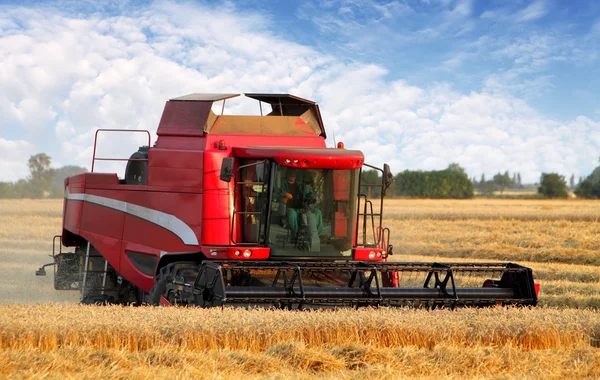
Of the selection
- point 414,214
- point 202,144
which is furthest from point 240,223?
point 414,214

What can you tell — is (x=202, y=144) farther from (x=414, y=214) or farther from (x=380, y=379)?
(x=414, y=214)

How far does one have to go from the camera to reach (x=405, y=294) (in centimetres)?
878

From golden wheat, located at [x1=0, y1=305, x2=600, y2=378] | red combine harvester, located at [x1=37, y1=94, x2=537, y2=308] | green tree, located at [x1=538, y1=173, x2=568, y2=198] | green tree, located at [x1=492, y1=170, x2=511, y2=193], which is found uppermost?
Result: green tree, located at [x1=492, y1=170, x2=511, y2=193]

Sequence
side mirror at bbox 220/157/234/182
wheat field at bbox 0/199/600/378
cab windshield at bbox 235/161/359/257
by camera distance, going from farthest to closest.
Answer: cab windshield at bbox 235/161/359/257
side mirror at bbox 220/157/234/182
wheat field at bbox 0/199/600/378

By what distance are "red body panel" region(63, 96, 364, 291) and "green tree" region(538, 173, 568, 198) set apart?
202 ft

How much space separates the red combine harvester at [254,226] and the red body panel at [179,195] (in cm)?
2

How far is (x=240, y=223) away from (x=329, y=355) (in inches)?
145

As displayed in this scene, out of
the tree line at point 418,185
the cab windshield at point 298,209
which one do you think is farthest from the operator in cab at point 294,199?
the tree line at point 418,185

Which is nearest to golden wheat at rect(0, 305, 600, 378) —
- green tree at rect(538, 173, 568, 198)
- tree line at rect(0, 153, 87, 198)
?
tree line at rect(0, 153, 87, 198)

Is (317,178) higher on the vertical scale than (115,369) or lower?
higher

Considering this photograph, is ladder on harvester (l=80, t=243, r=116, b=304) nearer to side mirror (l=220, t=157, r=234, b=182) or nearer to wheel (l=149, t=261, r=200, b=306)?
wheel (l=149, t=261, r=200, b=306)

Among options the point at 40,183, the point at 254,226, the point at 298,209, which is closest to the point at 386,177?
the point at 298,209

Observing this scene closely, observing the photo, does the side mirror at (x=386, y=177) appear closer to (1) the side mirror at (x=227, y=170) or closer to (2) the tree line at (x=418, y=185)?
(1) the side mirror at (x=227, y=170)

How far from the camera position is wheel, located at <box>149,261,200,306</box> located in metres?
8.84
